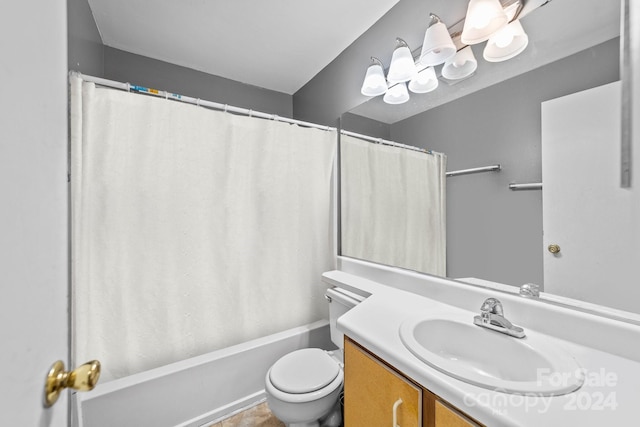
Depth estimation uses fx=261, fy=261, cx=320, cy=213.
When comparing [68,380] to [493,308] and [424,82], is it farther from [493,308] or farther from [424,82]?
[424,82]

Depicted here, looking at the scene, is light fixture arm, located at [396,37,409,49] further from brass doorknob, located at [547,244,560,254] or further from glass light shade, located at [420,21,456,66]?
brass doorknob, located at [547,244,560,254]

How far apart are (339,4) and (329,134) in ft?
2.45

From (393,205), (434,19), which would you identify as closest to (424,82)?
(434,19)

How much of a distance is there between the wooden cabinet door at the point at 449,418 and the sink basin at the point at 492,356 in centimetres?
7

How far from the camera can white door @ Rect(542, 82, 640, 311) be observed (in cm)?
78

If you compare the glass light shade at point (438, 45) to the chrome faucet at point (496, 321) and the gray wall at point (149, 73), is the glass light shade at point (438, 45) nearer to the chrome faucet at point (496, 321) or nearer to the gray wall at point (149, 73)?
the chrome faucet at point (496, 321)

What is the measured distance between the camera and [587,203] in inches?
33.0

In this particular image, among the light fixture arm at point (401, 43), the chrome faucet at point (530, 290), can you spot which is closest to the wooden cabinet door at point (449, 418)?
the chrome faucet at point (530, 290)

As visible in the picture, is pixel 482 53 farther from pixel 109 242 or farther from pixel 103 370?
pixel 103 370

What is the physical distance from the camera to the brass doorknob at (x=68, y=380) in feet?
1.31

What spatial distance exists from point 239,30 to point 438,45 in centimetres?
128

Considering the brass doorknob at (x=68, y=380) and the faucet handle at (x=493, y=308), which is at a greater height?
the brass doorknob at (x=68, y=380)
